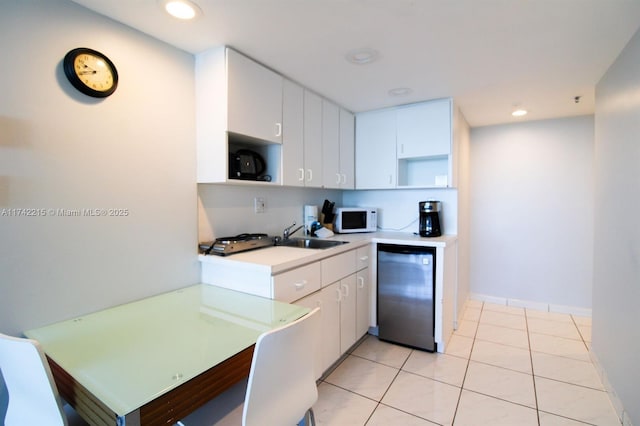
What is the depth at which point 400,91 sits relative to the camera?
8.46 ft

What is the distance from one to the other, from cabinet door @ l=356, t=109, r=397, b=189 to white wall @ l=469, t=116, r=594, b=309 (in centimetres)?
139

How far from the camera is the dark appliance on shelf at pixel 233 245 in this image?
6.22 ft

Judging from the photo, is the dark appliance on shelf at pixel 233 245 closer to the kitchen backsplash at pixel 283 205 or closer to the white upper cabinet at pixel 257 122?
the kitchen backsplash at pixel 283 205

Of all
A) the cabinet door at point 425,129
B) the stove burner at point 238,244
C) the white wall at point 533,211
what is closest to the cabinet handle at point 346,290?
the stove burner at point 238,244

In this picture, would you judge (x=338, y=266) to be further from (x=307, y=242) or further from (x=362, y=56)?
(x=362, y=56)

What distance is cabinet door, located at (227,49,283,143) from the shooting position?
6.02 feet

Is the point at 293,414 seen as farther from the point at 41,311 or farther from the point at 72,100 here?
the point at 72,100

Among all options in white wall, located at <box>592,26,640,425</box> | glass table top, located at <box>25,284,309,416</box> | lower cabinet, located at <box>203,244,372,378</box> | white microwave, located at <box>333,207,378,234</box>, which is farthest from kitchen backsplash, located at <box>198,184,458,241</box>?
white wall, located at <box>592,26,640,425</box>

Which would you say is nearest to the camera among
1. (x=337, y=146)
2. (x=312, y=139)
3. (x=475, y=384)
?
(x=475, y=384)

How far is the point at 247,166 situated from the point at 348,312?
4.45ft

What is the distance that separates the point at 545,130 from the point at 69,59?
4174 mm

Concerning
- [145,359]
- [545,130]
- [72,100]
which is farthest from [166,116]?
[545,130]

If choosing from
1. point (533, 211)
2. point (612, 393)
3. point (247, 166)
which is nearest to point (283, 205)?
point (247, 166)

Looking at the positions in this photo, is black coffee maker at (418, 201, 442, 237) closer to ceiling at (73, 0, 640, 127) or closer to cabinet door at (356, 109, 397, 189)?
cabinet door at (356, 109, 397, 189)
